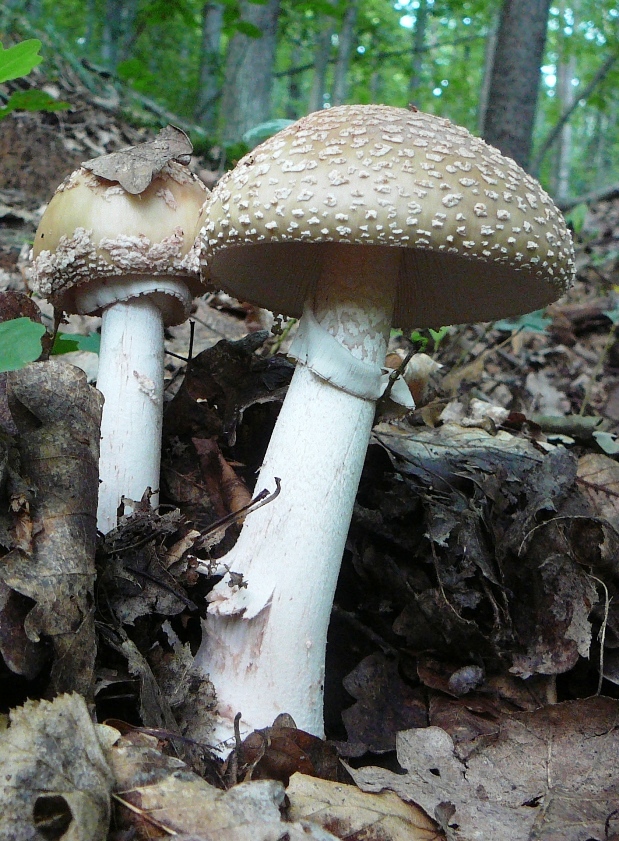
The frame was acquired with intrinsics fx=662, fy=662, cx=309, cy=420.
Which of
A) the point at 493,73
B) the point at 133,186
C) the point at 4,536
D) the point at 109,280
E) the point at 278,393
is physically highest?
the point at 493,73

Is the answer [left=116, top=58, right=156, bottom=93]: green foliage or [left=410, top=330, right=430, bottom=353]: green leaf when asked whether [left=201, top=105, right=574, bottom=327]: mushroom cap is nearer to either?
[left=410, top=330, right=430, bottom=353]: green leaf

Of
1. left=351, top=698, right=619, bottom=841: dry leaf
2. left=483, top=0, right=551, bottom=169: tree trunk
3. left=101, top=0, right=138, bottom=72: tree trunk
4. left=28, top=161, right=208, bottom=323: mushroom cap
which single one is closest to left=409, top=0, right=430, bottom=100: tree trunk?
left=101, top=0, right=138, bottom=72: tree trunk

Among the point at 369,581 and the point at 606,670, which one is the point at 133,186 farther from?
the point at 606,670

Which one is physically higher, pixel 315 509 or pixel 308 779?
pixel 315 509

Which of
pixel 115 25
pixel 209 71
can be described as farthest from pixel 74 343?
pixel 115 25

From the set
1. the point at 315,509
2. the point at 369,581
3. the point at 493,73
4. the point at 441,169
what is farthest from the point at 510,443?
the point at 493,73

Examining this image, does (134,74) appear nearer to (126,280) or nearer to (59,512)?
(126,280)
